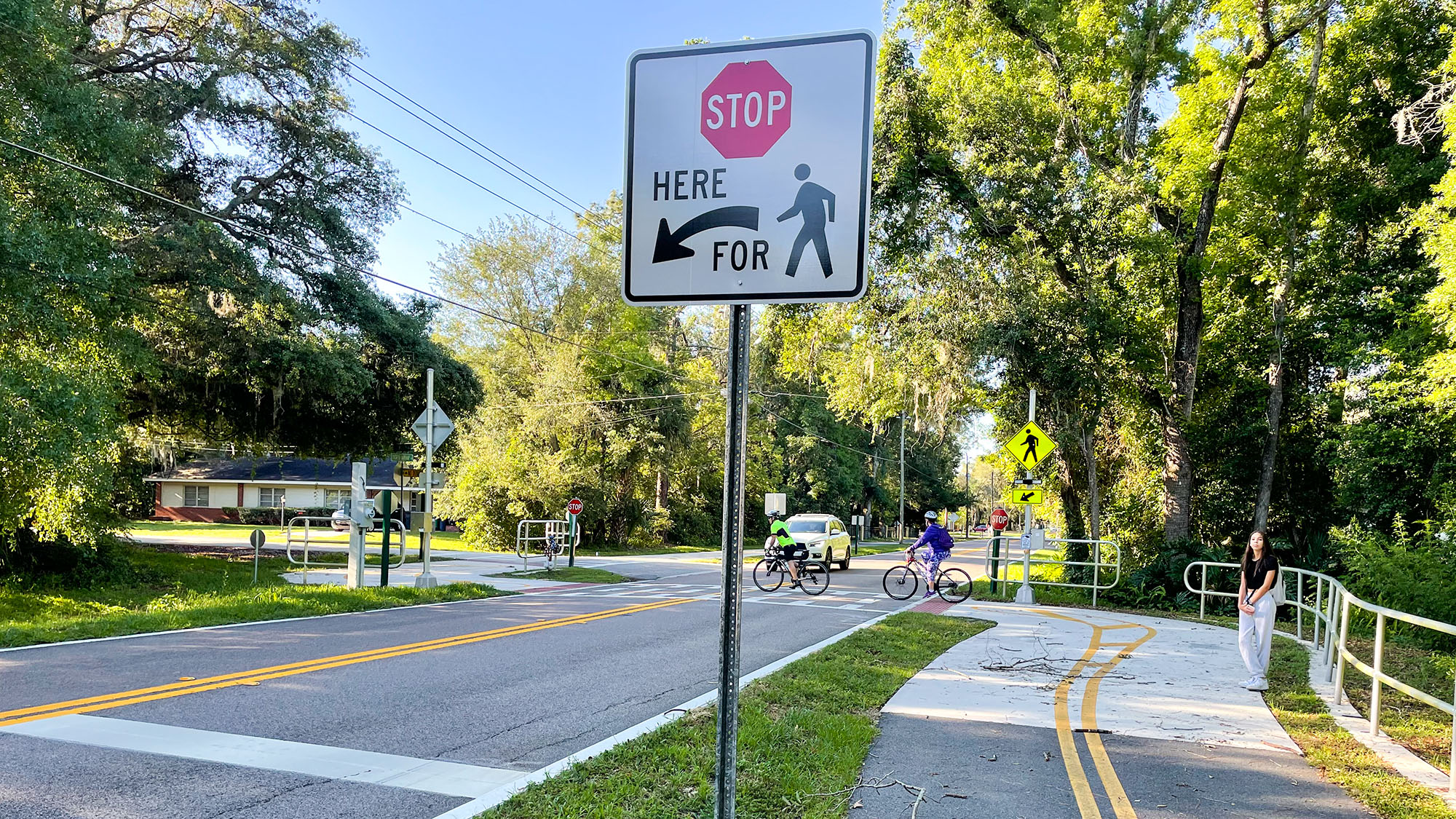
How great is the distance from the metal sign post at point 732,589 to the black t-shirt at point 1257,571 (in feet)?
27.3

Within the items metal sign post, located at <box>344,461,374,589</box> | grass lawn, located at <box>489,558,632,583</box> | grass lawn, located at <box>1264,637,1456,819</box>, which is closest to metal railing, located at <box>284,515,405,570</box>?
metal sign post, located at <box>344,461,374,589</box>

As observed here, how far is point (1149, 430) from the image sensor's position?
2172cm

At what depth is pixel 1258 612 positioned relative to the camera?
885 cm

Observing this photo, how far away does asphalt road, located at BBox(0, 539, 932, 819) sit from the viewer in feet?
16.3

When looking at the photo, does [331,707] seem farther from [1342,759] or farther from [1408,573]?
[1408,573]

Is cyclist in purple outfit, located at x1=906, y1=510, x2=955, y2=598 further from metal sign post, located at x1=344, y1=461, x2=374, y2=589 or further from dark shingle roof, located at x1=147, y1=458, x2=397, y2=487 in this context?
dark shingle roof, located at x1=147, y1=458, x2=397, y2=487

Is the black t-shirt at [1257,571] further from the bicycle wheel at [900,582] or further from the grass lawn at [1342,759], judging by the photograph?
the bicycle wheel at [900,582]

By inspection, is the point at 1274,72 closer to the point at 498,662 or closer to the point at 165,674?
the point at 498,662

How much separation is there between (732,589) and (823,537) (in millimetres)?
24731

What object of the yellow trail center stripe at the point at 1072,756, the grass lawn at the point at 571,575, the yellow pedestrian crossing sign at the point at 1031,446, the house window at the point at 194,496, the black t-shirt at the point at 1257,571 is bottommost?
the house window at the point at 194,496

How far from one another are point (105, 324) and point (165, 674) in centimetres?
1027

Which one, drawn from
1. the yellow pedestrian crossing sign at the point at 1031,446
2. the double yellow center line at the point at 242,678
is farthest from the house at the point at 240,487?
the double yellow center line at the point at 242,678

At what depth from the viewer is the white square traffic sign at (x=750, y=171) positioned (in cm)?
245

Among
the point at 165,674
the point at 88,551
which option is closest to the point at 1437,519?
the point at 165,674
